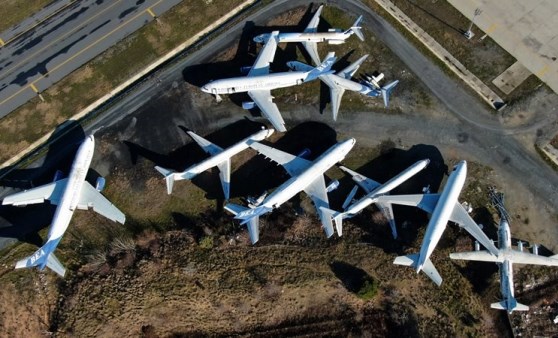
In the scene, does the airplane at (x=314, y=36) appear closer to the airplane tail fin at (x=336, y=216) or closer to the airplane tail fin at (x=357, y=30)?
the airplane tail fin at (x=357, y=30)

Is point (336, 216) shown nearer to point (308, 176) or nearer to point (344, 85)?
point (308, 176)

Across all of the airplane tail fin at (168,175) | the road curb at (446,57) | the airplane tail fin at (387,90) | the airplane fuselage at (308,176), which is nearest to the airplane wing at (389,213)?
the airplane fuselage at (308,176)

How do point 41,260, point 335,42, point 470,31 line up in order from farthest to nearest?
point 470,31 → point 335,42 → point 41,260

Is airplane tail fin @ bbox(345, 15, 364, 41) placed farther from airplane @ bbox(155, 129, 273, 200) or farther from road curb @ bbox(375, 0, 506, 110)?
airplane @ bbox(155, 129, 273, 200)

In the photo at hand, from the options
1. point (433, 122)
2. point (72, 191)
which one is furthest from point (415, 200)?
point (72, 191)

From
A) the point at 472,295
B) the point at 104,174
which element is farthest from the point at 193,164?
the point at 472,295

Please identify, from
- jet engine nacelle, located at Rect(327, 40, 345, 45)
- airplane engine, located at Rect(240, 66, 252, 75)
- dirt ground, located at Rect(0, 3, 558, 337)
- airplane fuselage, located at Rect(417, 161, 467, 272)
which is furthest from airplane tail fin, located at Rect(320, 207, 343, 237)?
jet engine nacelle, located at Rect(327, 40, 345, 45)

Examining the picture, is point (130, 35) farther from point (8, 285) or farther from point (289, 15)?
point (8, 285)
